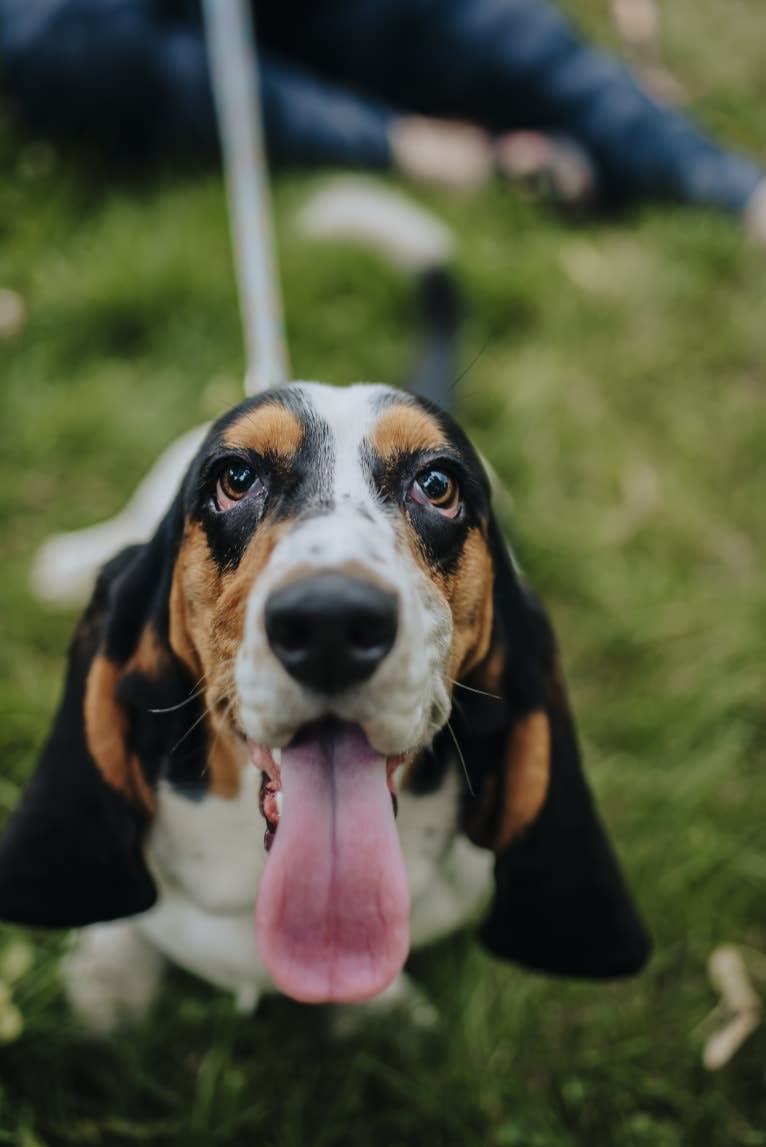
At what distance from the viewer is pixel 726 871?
8.98 feet

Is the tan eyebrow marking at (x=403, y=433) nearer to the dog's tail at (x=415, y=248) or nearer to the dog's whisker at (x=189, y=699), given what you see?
the dog's whisker at (x=189, y=699)

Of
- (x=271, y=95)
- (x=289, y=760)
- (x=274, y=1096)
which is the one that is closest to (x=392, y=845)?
(x=289, y=760)

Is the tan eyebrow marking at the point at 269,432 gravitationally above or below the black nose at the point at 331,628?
above

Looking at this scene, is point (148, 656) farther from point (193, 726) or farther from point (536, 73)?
point (536, 73)

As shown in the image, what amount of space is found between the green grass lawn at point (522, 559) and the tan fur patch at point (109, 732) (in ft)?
2.14

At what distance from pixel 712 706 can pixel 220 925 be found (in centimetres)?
172

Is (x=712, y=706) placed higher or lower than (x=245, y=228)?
lower

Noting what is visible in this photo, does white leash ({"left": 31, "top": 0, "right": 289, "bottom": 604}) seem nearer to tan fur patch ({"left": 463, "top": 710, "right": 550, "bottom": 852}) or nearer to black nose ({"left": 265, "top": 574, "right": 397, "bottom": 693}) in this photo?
tan fur patch ({"left": 463, "top": 710, "right": 550, "bottom": 852})

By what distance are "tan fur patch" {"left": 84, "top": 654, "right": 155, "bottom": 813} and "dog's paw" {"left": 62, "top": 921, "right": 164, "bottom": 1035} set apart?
53 centimetres

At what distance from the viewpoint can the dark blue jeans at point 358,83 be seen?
13.7ft

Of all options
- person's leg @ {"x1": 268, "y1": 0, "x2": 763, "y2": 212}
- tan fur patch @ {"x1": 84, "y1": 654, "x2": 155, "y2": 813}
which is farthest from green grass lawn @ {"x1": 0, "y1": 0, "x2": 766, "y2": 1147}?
tan fur patch @ {"x1": 84, "y1": 654, "x2": 155, "y2": 813}

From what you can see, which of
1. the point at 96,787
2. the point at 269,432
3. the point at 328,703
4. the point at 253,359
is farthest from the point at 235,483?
the point at 253,359

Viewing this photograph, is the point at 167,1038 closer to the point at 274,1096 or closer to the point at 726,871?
the point at 274,1096

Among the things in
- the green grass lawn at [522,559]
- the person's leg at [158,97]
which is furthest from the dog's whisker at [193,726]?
the person's leg at [158,97]
